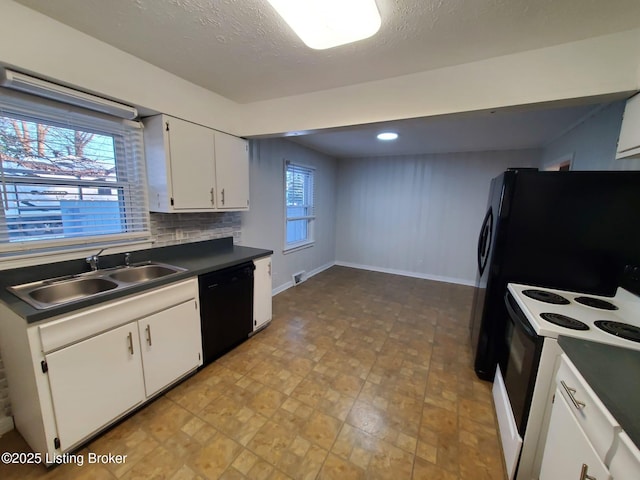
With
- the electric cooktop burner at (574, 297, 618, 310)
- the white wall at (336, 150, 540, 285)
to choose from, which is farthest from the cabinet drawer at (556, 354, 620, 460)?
the white wall at (336, 150, 540, 285)

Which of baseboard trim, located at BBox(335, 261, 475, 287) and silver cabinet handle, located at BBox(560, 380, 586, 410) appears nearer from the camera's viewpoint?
silver cabinet handle, located at BBox(560, 380, 586, 410)

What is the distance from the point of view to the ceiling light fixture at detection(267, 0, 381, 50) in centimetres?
105

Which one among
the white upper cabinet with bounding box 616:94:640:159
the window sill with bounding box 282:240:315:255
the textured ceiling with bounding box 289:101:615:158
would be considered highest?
the textured ceiling with bounding box 289:101:615:158

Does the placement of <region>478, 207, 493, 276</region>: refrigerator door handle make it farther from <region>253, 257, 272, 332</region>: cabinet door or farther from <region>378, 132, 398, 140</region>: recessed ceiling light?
<region>253, 257, 272, 332</region>: cabinet door

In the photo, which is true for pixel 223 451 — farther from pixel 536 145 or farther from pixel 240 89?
pixel 536 145

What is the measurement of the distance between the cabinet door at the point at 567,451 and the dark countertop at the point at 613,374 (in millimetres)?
179

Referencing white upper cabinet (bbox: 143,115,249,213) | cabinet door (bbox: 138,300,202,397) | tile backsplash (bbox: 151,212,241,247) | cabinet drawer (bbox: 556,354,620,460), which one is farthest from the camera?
tile backsplash (bbox: 151,212,241,247)

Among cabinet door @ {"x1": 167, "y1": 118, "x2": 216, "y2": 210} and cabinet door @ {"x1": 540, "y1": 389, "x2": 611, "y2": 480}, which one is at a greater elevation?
cabinet door @ {"x1": 167, "y1": 118, "x2": 216, "y2": 210}

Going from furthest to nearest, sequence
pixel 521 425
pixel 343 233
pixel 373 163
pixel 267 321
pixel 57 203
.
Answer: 1. pixel 343 233
2. pixel 373 163
3. pixel 267 321
4. pixel 57 203
5. pixel 521 425

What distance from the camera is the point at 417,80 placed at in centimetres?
195

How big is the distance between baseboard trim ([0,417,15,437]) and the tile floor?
5cm

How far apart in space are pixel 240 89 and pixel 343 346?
2.69 metres

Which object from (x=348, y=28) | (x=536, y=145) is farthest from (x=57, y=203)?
(x=536, y=145)

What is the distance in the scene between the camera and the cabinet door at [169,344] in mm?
1748
